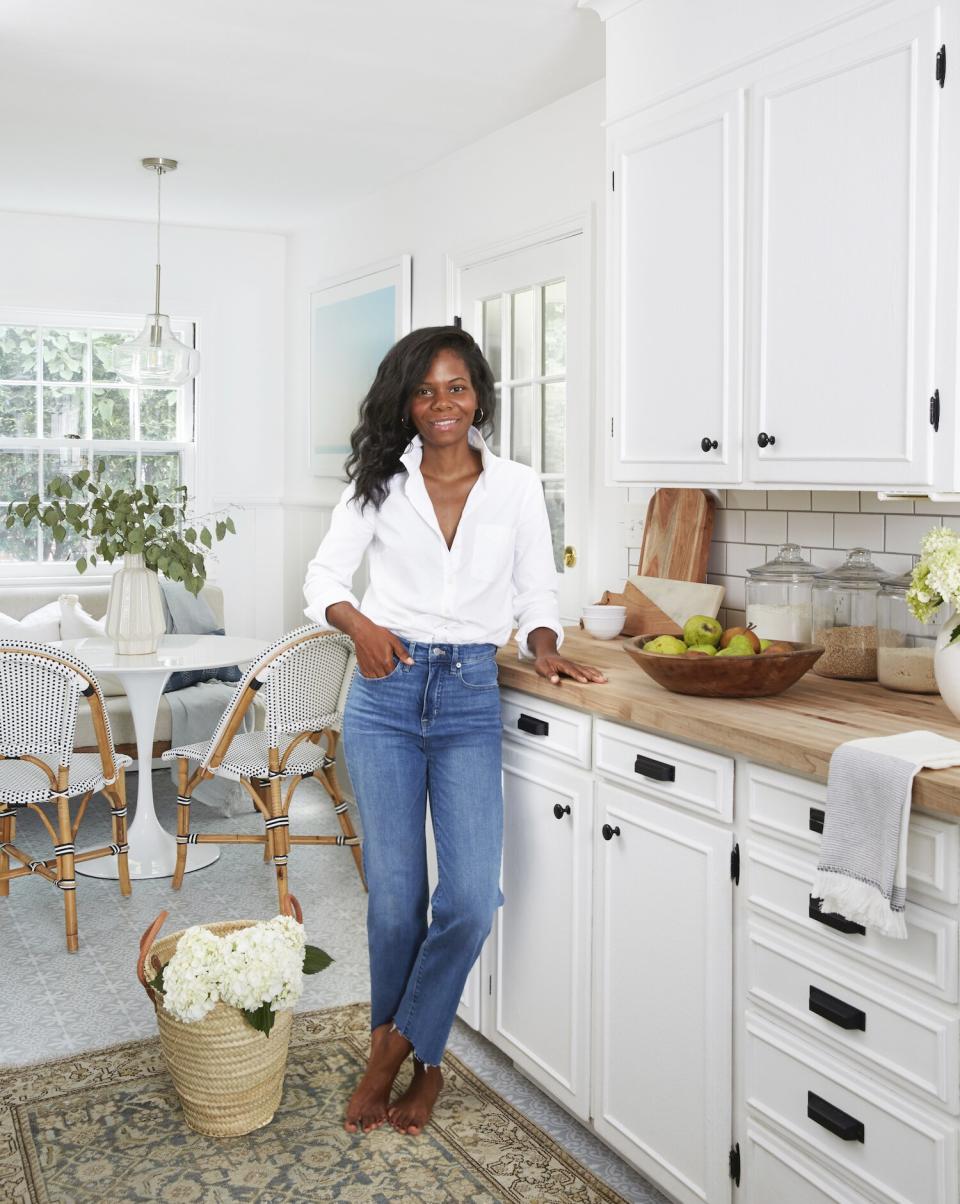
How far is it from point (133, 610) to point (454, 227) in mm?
1839

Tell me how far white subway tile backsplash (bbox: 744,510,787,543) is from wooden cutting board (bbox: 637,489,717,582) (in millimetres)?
126

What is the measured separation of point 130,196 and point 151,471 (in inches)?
53.7

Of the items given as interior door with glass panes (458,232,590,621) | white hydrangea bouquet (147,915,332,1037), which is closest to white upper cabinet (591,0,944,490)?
interior door with glass panes (458,232,590,621)

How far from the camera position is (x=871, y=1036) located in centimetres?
178

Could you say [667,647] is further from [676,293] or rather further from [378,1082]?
[378,1082]

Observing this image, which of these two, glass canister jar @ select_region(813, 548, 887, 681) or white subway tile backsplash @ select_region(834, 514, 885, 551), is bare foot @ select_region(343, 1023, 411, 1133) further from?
white subway tile backsplash @ select_region(834, 514, 885, 551)

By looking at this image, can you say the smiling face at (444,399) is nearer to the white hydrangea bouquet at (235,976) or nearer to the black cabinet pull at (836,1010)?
the white hydrangea bouquet at (235,976)

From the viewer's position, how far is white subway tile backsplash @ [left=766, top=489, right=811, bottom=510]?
113 inches

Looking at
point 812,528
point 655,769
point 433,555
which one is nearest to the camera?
point 655,769

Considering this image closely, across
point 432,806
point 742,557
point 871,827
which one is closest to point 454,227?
point 742,557

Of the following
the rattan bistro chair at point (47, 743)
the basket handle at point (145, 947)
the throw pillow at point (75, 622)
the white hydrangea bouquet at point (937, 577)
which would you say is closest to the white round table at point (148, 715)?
the rattan bistro chair at point (47, 743)

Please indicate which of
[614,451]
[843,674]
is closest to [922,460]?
[843,674]

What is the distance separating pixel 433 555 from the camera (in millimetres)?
2502

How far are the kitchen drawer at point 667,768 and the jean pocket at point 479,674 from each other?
0.26 meters
